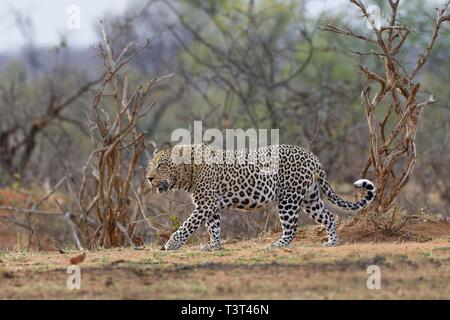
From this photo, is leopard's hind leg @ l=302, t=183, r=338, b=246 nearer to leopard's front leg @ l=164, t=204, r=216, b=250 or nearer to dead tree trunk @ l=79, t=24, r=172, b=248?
leopard's front leg @ l=164, t=204, r=216, b=250

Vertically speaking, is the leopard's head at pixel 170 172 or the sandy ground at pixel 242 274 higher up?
the leopard's head at pixel 170 172

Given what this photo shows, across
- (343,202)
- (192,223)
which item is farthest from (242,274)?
(343,202)

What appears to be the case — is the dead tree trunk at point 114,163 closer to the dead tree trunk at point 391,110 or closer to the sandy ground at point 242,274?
the sandy ground at point 242,274

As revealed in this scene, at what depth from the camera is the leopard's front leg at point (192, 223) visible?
1040 centimetres

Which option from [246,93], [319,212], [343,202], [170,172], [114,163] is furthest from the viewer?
[246,93]

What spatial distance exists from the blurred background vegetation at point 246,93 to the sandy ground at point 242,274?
5415 millimetres

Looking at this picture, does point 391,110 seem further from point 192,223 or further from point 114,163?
point 114,163

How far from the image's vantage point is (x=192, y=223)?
10.4 metres

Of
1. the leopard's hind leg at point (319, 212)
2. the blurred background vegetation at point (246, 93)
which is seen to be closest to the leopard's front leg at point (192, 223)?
the leopard's hind leg at point (319, 212)

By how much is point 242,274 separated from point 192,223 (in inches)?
82.2

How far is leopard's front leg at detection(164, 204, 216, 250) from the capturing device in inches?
409

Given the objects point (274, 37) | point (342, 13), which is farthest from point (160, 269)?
point (274, 37)

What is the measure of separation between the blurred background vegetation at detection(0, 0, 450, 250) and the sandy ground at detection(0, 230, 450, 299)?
5415mm

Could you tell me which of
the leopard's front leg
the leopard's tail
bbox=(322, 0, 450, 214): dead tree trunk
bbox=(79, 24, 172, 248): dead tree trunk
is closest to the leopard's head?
the leopard's front leg
